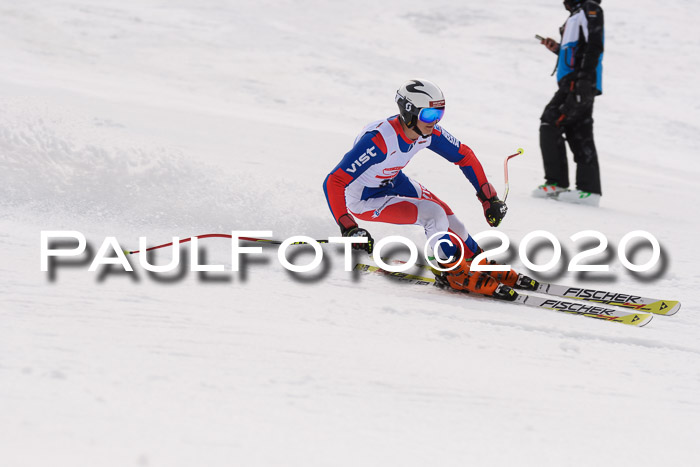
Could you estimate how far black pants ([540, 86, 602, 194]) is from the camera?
286 inches

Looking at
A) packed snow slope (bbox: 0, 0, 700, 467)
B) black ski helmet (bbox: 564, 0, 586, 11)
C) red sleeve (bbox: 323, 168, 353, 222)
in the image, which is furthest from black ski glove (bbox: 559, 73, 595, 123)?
red sleeve (bbox: 323, 168, 353, 222)

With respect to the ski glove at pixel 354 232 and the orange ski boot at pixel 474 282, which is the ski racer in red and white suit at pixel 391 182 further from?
the orange ski boot at pixel 474 282

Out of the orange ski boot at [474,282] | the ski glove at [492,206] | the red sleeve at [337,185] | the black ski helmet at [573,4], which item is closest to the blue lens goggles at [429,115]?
the red sleeve at [337,185]

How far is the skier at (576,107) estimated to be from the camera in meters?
7.02

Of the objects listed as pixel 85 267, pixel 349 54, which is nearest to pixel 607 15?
pixel 349 54

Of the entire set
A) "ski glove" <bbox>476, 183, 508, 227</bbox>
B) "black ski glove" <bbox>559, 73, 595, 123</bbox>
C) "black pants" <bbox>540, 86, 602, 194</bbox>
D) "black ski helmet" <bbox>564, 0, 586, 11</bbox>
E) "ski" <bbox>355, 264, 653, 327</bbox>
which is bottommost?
"ski" <bbox>355, 264, 653, 327</bbox>

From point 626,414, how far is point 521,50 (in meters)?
14.9

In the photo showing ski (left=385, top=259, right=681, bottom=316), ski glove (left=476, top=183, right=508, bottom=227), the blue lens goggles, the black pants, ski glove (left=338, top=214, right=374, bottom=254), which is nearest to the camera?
ski glove (left=338, top=214, right=374, bottom=254)

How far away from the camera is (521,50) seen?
1642cm

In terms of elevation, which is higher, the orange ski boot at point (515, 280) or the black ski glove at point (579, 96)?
the black ski glove at point (579, 96)

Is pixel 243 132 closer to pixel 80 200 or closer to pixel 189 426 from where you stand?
pixel 80 200

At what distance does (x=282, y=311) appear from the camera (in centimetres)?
353

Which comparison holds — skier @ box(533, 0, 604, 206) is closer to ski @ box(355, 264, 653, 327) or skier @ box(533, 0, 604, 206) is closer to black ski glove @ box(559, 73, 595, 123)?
black ski glove @ box(559, 73, 595, 123)

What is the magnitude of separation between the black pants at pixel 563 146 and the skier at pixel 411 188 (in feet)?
9.54
